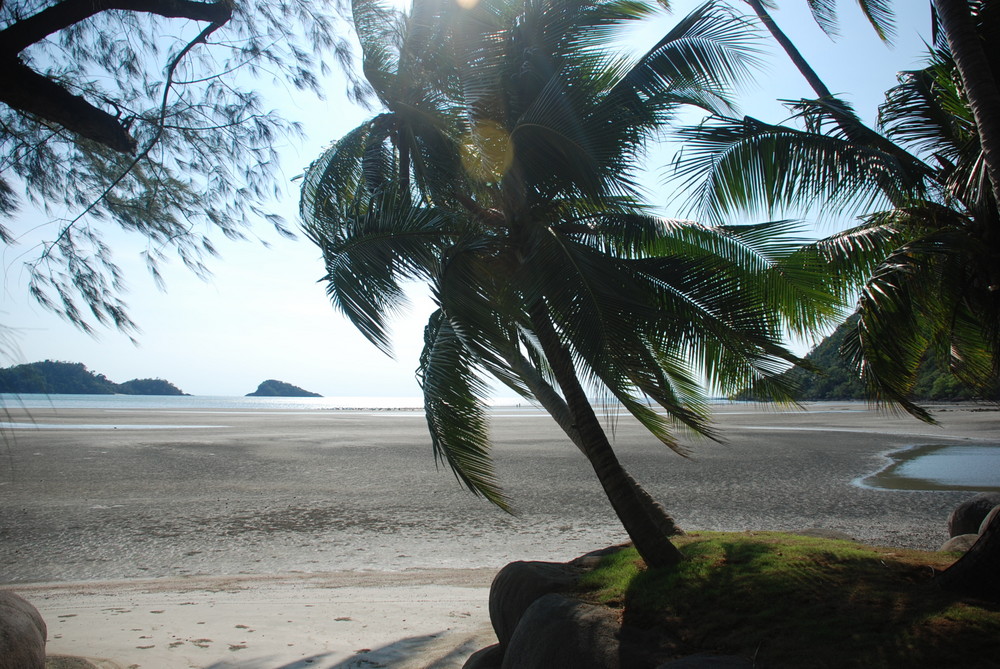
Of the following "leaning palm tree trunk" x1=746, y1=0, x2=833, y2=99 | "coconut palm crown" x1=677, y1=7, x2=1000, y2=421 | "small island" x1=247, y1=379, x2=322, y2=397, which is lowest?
"small island" x1=247, y1=379, x2=322, y2=397

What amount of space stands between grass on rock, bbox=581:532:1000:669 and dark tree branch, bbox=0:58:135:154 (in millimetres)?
4824

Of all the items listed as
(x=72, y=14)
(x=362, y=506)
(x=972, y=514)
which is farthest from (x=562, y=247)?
(x=362, y=506)

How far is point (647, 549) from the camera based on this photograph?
4.84 metres

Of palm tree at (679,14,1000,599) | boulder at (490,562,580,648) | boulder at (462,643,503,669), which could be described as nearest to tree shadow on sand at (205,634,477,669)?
boulder at (462,643,503,669)

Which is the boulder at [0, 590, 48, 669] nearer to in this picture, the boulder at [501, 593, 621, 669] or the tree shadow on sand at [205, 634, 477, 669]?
the tree shadow on sand at [205, 634, 477, 669]

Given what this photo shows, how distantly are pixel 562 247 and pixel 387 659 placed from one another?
3.85 m

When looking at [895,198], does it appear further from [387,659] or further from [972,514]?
[387,659]

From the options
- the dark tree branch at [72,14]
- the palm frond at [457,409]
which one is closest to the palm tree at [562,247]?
the palm frond at [457,409]

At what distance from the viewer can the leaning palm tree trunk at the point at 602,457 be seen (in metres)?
4.86

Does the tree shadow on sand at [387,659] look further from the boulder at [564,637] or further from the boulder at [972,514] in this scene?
the boulder at [972,514]

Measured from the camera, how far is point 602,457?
5.05 m

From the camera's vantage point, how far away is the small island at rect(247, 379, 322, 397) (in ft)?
594

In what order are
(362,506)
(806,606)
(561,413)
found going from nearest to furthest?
(806,606)
(561,413)
(362,506)

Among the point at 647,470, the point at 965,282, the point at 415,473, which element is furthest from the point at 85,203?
the point at 647,470
